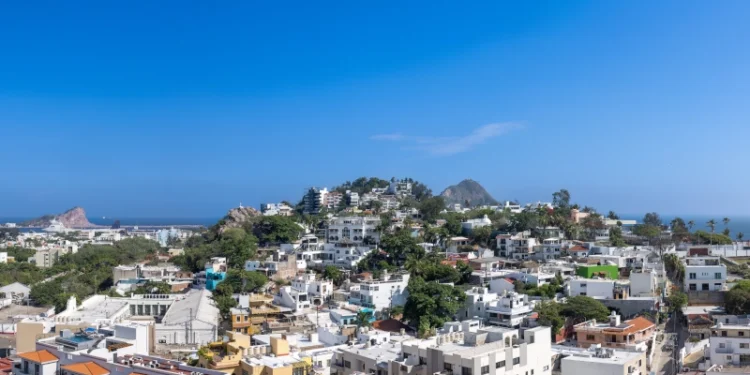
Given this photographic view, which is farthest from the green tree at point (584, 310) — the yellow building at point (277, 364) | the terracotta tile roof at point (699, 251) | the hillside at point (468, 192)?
the hillside at point (468, 192)

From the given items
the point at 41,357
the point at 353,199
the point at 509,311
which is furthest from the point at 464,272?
the point at 353,199

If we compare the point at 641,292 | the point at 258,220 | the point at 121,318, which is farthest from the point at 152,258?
the point at 641,292

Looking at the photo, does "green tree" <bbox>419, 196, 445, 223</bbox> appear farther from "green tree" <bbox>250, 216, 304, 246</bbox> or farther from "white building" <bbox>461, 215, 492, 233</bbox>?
"green tree" <bbox>250, 216, 304, 246</bbox>

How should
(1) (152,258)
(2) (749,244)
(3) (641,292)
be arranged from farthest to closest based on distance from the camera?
(1) (152,258), (2) (749,244), (3) (641,292)

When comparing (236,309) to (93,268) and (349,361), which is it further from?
(93,268)

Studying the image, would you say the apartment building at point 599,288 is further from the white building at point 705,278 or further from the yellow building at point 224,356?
the yellow building at point 224,356

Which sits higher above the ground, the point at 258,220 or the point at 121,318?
the point at 258,220
